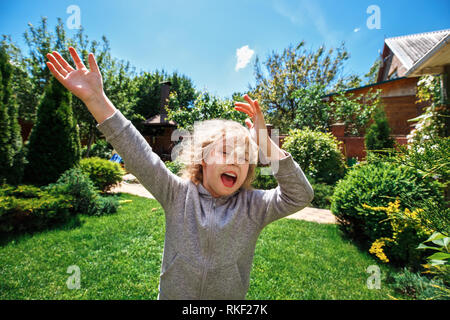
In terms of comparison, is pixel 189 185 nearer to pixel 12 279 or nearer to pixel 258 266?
pixel 258 266

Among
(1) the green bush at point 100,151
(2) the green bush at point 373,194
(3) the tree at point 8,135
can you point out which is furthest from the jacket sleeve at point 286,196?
(1) the green bush at point 100,151

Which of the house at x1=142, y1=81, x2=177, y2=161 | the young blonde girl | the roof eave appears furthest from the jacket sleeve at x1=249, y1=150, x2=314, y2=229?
the house at x1=142, y1=81, x2=177, y2=161

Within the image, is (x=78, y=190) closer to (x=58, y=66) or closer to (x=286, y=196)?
(x=58, y=66)

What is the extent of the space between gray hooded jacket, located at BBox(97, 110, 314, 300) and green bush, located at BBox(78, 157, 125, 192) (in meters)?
6.49

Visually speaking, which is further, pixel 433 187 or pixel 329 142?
pixel 329 142

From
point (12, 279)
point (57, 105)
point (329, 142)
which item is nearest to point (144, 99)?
point (57, 105)

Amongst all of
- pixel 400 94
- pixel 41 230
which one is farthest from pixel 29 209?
pixel 400 94

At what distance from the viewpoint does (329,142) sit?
319 inches

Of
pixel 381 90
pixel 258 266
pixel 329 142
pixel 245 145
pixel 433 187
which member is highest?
pixel 381 90

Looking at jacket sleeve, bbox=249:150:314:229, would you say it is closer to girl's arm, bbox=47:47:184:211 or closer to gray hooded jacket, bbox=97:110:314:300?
gray hooded jacket, bbox=97:110:314:300

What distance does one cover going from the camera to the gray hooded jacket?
1085 millimetres

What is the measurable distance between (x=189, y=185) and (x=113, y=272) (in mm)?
2445

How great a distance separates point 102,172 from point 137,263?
466 centimetres

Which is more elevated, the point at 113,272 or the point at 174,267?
the point at 174,267
